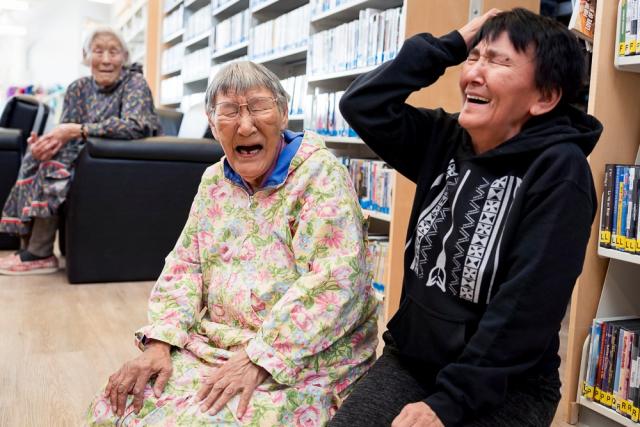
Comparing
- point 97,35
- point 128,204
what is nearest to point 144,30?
point 97,35

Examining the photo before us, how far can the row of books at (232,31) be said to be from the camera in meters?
5.00

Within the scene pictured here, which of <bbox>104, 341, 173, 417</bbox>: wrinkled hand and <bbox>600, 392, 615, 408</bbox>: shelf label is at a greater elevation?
<bbox>104, 341, 173, 417</bbox>: wrinkled hand

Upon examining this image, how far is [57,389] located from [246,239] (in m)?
1.00

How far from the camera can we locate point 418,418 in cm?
97

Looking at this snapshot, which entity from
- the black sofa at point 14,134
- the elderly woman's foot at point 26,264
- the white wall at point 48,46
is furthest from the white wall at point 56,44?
the elderly woman's foot at point 26,264

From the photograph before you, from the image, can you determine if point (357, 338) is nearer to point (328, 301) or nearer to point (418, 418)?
point (328, 301)

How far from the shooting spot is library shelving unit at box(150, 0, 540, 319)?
2711mm

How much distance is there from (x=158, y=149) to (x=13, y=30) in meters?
9.36

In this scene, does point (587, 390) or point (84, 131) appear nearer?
point (587, 390)

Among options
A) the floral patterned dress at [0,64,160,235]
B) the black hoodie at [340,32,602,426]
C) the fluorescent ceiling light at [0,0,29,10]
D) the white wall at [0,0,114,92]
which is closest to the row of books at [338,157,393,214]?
the floral patterned dress at [0,64,160,235]

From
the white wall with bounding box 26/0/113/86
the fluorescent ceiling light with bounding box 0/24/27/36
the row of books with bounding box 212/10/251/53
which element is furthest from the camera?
the white wall with bounding box 26/0/113/86

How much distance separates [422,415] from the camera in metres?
0.97

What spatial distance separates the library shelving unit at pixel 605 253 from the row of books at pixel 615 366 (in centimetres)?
2

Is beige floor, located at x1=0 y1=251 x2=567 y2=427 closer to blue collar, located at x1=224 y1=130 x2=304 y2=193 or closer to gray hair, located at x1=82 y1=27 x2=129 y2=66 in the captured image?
blue collar, located at x1=224 y1=130 x2=304 y2=193
